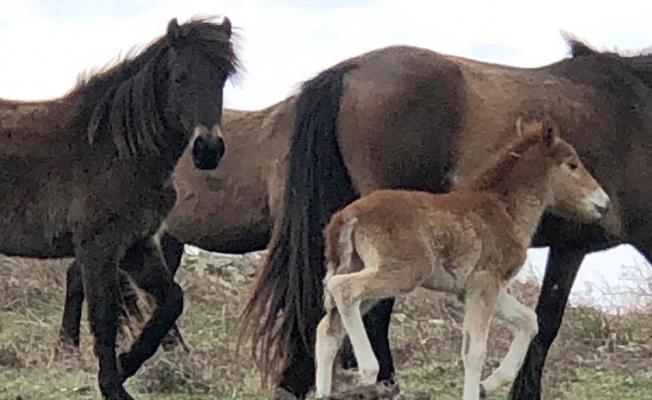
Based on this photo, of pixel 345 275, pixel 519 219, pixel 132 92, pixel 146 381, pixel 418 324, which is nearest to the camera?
pixel 345 275

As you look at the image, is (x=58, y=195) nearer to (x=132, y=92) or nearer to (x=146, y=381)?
(x=132, y=92)

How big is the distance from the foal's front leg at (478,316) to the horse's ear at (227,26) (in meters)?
2.02

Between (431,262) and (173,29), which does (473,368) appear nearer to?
(431,262)

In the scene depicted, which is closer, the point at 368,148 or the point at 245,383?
the point at 368,148

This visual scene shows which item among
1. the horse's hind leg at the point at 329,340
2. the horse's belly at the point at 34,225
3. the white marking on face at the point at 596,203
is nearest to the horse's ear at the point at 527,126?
the white marking on face at the point at 596,203

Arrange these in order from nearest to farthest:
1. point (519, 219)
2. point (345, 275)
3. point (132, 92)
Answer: point (345, 275), point (519, 219), point (132, 92)

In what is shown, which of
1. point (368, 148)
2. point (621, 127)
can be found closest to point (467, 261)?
point (368, 148)

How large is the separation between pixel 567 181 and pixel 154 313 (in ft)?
7.25

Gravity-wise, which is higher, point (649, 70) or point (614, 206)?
point (649, 70)

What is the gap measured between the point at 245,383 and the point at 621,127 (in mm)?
2414

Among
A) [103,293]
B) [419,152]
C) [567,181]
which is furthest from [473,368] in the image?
[103,293]

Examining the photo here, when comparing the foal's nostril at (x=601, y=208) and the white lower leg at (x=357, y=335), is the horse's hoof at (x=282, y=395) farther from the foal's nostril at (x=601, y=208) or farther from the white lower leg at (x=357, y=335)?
the foal's nostril at (x=601, y=208)

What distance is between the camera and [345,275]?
19.3ft

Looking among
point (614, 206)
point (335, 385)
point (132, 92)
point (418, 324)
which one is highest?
point (132, 92)
